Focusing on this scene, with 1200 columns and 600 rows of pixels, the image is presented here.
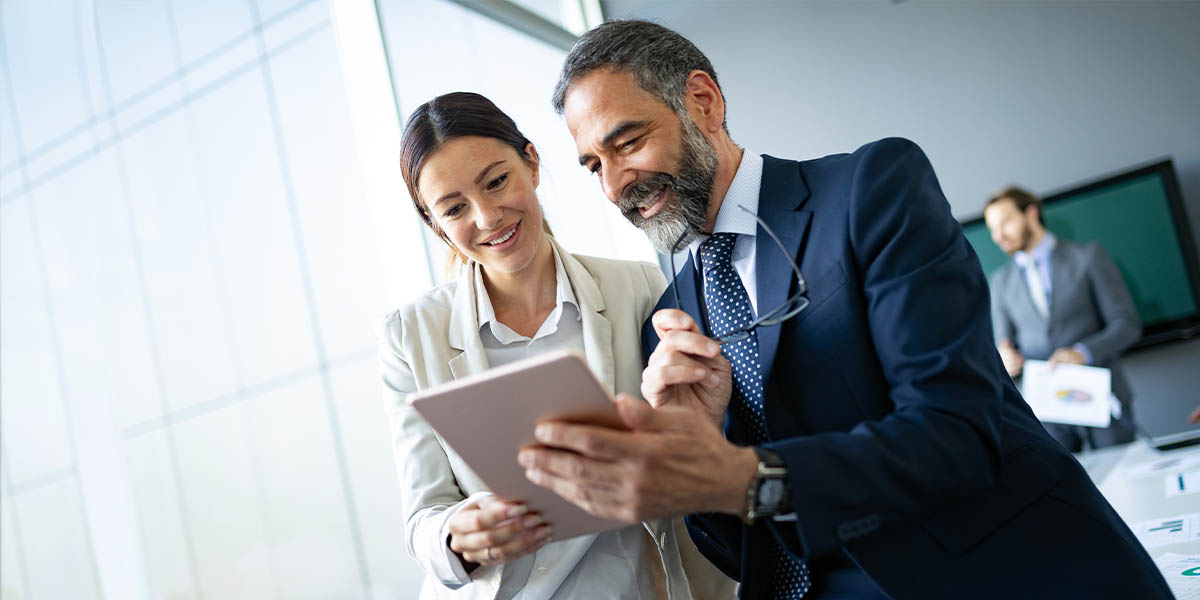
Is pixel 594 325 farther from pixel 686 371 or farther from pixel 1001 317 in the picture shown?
pixel 1001 317

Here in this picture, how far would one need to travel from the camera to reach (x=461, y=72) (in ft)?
13.2

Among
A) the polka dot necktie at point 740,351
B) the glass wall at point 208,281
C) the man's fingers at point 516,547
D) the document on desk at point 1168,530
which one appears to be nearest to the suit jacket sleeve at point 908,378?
the polka dot necktie at point 740,351

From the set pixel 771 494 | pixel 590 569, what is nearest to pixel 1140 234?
pixel 590 569

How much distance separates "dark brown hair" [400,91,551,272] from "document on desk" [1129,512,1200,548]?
5.90 ft

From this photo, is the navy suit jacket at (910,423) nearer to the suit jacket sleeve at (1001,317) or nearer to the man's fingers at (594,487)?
the man's fingers at (594,487)

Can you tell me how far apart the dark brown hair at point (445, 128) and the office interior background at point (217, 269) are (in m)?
0.76

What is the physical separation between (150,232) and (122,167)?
24 centimetres

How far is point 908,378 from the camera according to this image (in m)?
1.20

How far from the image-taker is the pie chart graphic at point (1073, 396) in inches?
152

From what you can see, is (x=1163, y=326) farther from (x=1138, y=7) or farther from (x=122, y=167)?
(x=122, y=167)

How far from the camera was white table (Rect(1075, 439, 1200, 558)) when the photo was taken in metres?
2.42

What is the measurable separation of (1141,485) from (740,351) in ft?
7.31

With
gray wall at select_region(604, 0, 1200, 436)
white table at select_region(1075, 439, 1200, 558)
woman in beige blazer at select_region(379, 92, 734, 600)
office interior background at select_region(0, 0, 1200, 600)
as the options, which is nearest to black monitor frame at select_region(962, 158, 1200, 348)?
gray wall at select_region(604, 0, 1200, 436)

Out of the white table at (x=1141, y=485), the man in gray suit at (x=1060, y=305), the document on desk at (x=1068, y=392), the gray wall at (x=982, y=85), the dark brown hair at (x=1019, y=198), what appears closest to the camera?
the white table at (x=1141, y=485)
